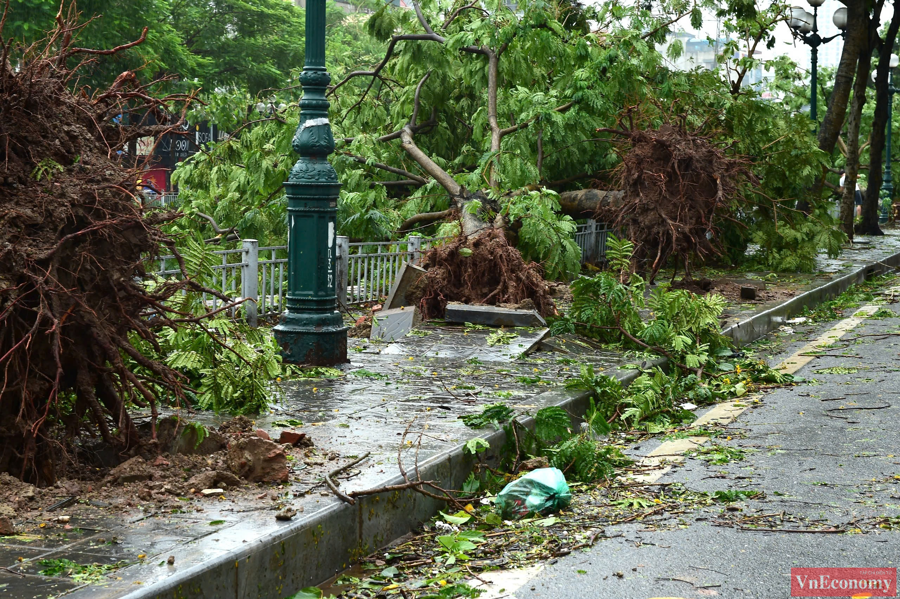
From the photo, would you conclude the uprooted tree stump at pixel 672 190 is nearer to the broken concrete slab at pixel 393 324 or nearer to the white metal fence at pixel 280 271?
the white metal fence at pixel 280 271

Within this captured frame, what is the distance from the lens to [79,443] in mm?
5527

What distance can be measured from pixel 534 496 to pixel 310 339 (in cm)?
376

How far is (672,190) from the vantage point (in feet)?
46.5

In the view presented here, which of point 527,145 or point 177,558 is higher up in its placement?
point 527,145

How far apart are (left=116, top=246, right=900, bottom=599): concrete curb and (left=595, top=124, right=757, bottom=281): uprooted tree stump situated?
822cm

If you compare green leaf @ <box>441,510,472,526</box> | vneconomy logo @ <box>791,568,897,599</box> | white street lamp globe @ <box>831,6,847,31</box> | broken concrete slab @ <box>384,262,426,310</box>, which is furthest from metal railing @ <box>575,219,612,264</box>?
vneconomy logo @ <box>791,568,897,599</box>

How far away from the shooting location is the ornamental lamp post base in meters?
8.81

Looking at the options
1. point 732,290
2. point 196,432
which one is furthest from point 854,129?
point 196,432

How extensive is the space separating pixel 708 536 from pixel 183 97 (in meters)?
3.45

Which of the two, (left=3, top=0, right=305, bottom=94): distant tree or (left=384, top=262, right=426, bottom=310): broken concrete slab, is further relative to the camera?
(left=3, top=0, right=305, bottom=94): distant tree

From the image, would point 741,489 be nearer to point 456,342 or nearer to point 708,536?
point 708,536

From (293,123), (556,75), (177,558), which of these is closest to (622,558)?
(177,558)

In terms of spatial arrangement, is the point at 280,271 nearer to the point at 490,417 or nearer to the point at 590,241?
the point at 490,417

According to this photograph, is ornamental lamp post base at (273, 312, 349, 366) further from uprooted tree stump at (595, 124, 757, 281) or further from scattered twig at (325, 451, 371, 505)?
uprooted tree stump at (595, 124, 757, 281)
